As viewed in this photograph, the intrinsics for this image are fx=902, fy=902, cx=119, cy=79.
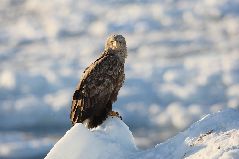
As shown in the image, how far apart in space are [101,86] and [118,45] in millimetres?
876

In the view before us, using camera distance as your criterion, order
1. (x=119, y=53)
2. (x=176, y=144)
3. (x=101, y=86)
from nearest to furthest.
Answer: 1. (x=176, y=144)
2. (x=101, y=86)
3. (x=119, y=53)

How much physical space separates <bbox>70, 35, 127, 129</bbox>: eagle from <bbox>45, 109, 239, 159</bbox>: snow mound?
314 centimetres

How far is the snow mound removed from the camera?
9812mm

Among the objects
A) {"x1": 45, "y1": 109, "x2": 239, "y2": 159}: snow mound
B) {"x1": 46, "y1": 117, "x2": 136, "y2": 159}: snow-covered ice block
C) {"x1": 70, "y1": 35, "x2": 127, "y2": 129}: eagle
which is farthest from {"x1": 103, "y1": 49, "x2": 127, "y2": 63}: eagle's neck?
{"x1": 46, "y1": 117, "x2": 136, "y2": 159}: snow-covered ice block

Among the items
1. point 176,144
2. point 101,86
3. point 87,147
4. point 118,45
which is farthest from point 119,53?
point 176,144

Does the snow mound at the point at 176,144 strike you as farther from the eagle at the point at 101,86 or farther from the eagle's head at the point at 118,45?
the eagle's head at the point at 118,45

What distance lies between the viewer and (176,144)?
10.5m

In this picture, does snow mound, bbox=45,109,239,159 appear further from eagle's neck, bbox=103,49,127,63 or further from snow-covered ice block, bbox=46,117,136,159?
eagle's neck, bbox=103,49,127,63

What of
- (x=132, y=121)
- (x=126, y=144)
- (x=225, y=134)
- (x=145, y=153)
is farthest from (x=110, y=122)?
(x=132, y=121)

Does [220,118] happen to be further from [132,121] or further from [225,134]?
[132,121]

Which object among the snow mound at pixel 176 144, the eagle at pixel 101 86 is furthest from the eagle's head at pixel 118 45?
the snow mound at pixel 176 144

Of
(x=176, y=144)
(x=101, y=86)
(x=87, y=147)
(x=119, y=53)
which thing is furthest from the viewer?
(x=119, y=53)

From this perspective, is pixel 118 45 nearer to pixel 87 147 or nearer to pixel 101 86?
pixel 101 86

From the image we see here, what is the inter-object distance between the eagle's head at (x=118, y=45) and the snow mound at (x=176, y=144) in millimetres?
4138
